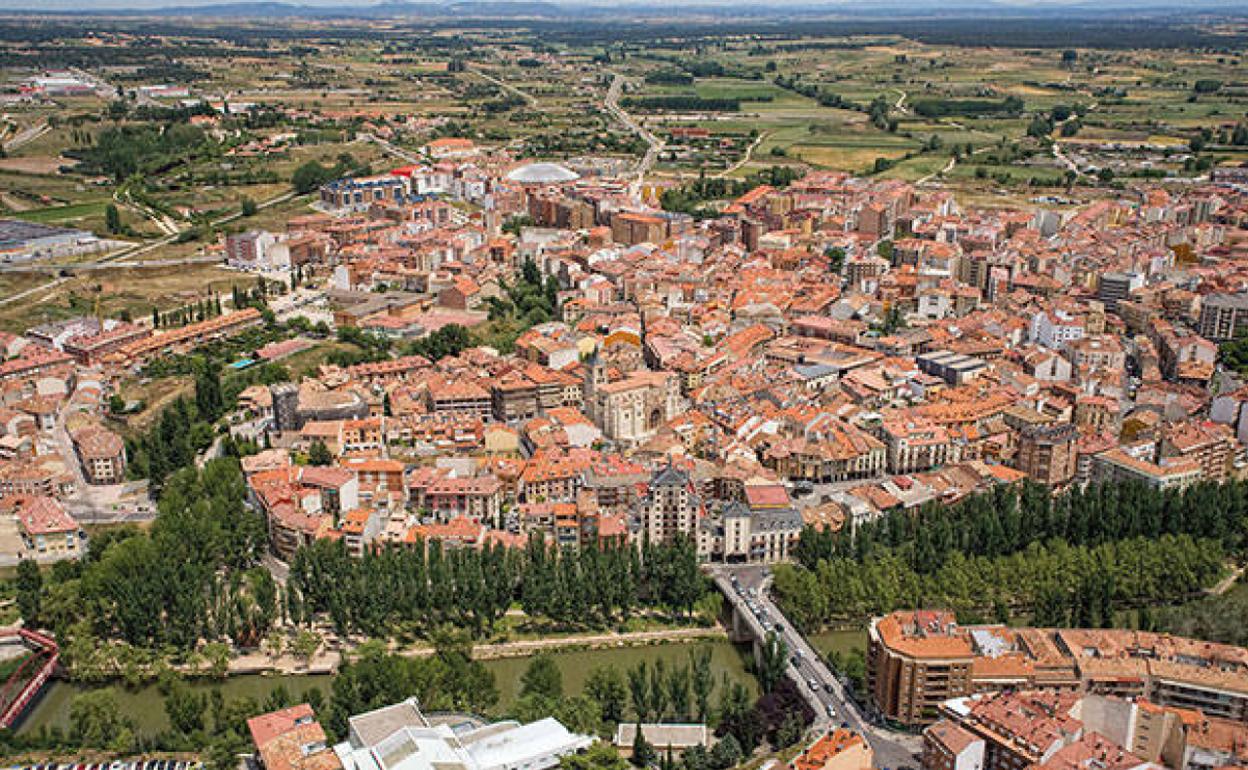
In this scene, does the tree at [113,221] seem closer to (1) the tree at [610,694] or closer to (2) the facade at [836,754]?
(1) the tree at [610,694]

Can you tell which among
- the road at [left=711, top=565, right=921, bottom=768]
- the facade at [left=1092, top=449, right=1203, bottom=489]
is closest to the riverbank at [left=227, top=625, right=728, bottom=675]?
the road at [left=711, top=565, right=921, bottom=768]

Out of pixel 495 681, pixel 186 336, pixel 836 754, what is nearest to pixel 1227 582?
pixel 836 754

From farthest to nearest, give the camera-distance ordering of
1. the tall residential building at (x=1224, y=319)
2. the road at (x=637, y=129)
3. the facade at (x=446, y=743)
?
the road at (x=637, y=129)
the tall residential building at (x=1224, y=319)
the facade at (x=446, y=743)

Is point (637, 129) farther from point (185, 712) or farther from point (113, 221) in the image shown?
point (185, 712)

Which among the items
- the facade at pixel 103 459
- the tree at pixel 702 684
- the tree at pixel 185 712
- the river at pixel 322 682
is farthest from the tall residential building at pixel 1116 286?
the tree at pixel 185 712

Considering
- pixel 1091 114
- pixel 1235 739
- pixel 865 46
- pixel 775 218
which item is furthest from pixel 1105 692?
pixel 865 46
